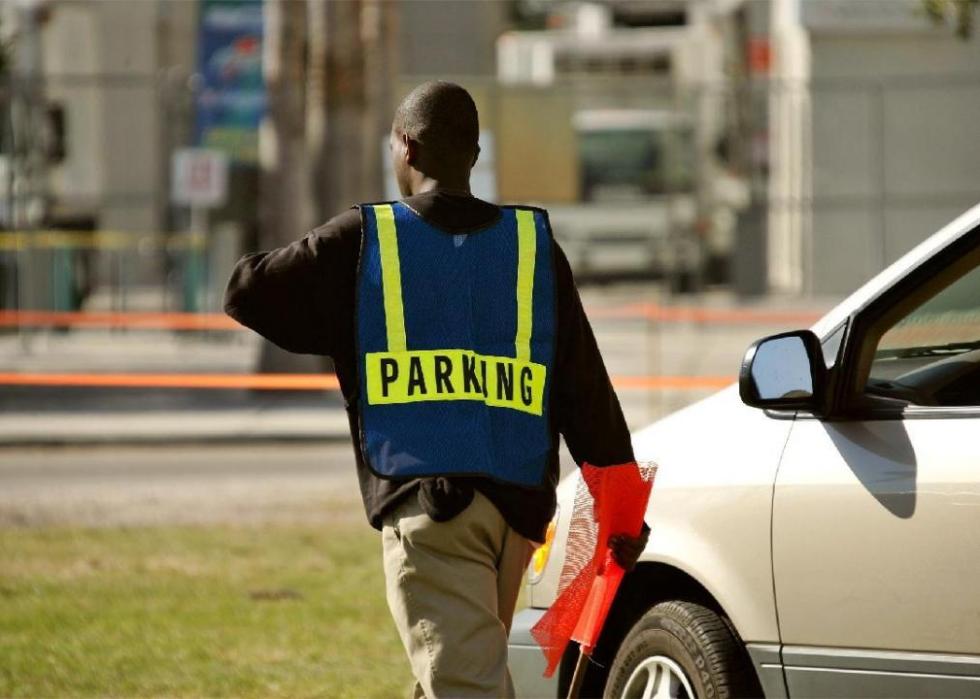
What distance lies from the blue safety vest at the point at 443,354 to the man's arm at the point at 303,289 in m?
0.04

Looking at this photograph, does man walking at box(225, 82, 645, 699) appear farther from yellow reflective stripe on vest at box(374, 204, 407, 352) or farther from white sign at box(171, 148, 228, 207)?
white sign at box(171, 148, 228, 207)

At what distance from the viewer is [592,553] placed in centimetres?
430

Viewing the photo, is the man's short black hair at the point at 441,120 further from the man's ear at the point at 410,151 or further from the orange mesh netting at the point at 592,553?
the orange mesh netting at the point at 592,553

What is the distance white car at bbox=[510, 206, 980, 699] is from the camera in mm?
3891

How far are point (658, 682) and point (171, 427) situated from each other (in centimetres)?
1230

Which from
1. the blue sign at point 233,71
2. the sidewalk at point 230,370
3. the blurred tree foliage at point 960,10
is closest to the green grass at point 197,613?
the sidewalk at point 230,370

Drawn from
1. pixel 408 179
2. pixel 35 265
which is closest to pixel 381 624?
pixel 408 179

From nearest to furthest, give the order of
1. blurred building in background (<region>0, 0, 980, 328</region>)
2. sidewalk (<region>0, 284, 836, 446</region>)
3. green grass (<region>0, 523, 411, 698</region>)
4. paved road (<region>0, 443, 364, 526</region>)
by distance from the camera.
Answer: green grass (<region>0, 523, 411, 698</region>) < paved road (<region>0, 443, 364, 526</region>) < sidewalk (<region>0, 284, 836, 446</region>) < blurred building in background (<region>0, 0, 980, 328</region>)

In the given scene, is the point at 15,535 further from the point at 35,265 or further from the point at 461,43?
the point at 461,43

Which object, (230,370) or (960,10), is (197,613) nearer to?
(960,10)

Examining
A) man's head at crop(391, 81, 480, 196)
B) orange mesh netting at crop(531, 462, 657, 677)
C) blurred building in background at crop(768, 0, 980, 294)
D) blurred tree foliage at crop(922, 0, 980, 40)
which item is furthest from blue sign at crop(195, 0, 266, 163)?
man's head at crop(391, 81, 480, 196)

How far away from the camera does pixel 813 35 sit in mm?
27703

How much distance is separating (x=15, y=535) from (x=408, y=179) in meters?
6.63

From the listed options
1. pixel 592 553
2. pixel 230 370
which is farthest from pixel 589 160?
pixel 592 553
